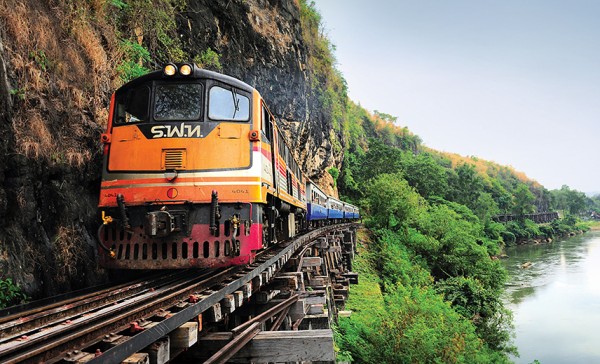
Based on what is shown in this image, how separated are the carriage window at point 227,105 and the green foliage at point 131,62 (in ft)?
13.3

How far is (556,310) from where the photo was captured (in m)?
24.2

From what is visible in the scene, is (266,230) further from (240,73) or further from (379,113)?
(379,113)

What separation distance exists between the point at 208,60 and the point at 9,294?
11569 millimetres

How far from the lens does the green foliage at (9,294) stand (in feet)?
16.4

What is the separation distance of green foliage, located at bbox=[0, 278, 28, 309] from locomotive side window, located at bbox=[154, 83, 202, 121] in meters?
2.85

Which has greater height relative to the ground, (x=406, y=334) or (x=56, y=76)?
(x=56, y=76)

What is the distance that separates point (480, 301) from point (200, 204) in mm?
19094

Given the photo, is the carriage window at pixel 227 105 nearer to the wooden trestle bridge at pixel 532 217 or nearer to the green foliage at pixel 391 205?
the green foliage at pixel 391 205

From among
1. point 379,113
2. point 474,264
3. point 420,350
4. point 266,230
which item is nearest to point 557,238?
point 379,113

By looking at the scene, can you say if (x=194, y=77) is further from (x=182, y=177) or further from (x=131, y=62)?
(x=131, y=62)

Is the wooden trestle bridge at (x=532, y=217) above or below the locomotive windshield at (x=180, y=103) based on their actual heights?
below

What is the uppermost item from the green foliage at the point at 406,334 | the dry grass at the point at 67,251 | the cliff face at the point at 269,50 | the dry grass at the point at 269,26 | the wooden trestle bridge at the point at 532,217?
the dry grass at the point at 269,26

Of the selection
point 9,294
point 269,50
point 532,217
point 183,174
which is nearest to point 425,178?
point 269,50

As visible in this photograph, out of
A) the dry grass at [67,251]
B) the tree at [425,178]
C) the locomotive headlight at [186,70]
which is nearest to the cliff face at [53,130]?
→ the dry grass at [67,251]
